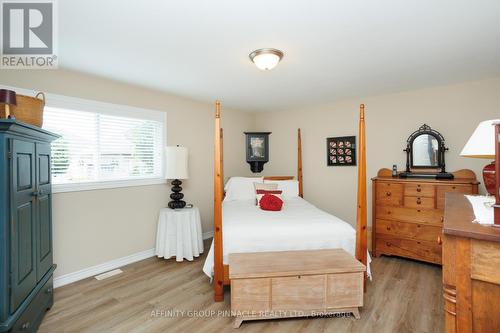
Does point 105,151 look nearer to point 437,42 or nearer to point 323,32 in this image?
point 323,32

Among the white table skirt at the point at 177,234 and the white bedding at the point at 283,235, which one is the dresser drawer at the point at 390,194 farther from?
the white table skirt at the point at 177,234

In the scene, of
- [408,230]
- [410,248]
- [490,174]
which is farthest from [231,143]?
[490,174]

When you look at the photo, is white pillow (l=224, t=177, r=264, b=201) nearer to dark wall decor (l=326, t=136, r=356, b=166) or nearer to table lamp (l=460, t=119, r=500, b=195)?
dark wall decor (l=326, t=136, r=356, b=166)

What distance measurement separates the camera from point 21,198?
1.68 m

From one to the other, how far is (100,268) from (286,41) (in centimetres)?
316

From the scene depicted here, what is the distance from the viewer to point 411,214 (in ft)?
10.4

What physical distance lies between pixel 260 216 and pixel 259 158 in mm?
1822

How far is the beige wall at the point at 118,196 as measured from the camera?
2.64 meters

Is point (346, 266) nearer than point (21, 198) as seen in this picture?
No

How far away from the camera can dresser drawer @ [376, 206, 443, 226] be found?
3006 millimetres

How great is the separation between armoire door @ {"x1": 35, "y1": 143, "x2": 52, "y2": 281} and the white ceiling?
956 mm

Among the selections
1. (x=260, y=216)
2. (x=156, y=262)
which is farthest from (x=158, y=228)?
(x=260, y=216)

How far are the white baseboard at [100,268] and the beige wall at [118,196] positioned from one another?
5 centimetres

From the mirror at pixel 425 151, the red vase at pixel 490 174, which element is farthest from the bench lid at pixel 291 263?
the mirror at pixel 425 151
